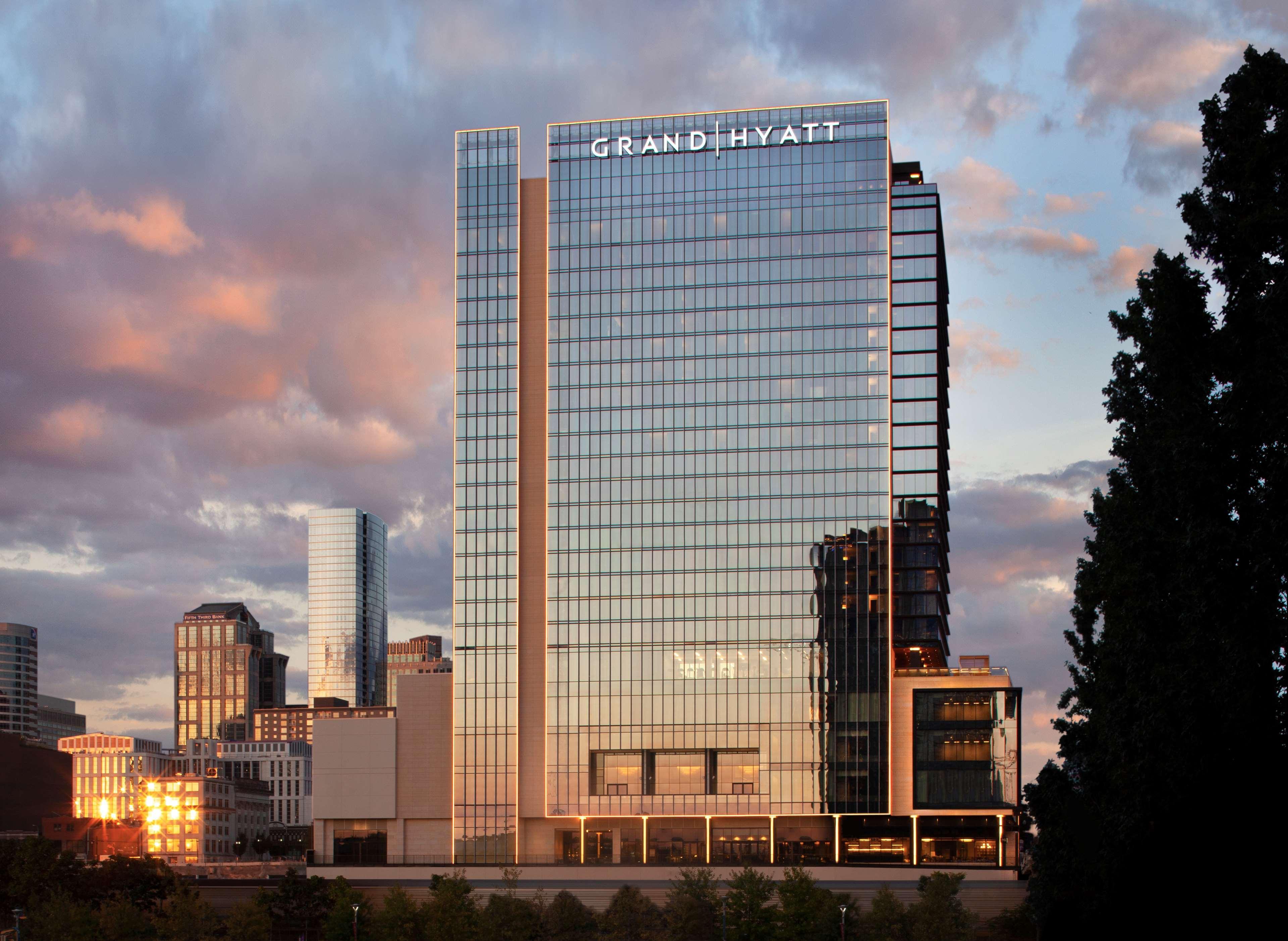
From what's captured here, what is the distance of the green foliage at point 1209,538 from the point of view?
52.9 meters

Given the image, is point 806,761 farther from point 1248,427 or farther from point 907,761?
point 1248,427

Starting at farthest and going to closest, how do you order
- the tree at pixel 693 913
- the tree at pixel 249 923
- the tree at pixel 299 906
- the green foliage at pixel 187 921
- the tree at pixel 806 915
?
1. the tree at pixel 299 906
2. the green foliage at pixel 187 921
3. the tree at pixel 249 923
4. the tree at pixel 693 913
5. the tree at pixel 806 915

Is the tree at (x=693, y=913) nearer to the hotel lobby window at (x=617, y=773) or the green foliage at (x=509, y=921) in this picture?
the green foliage at (x=509, y=921)

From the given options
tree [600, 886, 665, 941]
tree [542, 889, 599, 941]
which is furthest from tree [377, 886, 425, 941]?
tree [600, 886, 665, 941]

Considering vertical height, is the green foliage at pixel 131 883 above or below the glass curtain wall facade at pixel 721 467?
below

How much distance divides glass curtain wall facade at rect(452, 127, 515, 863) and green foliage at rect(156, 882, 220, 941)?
133 ft

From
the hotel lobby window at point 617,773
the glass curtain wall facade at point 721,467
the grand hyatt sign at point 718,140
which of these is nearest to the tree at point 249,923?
the glass curtain wall facade at point 721,467

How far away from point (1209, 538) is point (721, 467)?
12952 cm

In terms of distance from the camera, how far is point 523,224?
19325cm

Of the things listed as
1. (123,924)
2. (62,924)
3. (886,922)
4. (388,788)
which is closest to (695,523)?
(388,788)

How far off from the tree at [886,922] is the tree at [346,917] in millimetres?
49971

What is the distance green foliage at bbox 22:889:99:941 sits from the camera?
139m

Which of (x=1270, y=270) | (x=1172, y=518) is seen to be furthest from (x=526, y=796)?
(x=1270, y=270)

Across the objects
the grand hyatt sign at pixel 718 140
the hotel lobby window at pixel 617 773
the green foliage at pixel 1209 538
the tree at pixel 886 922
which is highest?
the grand hyatt sign at pixel 718 140
